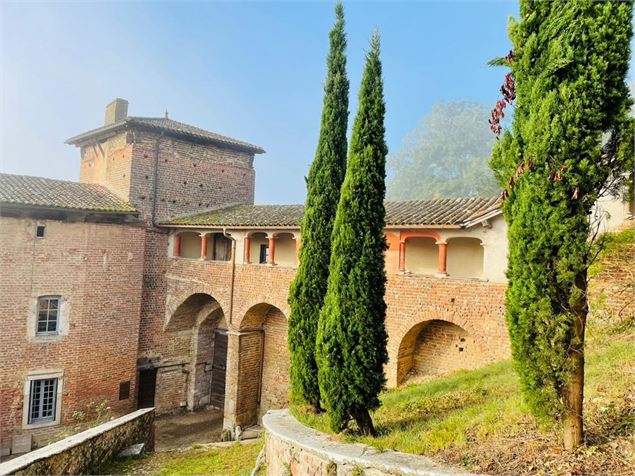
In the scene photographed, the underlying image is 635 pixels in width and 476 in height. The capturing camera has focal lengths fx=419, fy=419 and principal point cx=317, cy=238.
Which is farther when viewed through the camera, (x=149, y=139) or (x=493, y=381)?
(x=149, y=139)

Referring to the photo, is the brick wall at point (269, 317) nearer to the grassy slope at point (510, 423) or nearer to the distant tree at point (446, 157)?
the grassy slope at point (510, 423)

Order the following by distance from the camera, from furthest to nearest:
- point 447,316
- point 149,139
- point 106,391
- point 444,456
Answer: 1. point 149,139
2. point 106,391
3. point 447,316
4. point 444,456

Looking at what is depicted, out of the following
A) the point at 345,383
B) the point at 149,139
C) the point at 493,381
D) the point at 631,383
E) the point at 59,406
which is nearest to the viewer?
the point at 631,383

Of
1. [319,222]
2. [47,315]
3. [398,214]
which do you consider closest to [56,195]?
[47,315]

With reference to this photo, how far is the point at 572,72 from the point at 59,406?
56.0ft

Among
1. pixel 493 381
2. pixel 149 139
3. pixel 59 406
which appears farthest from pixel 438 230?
pixel 59 406

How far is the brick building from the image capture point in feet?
35.8

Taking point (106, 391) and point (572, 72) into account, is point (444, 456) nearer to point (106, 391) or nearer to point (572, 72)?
point (572, 72)

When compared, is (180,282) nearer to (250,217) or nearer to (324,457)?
(250,217)

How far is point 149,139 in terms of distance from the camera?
17.0m

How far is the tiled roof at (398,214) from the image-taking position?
34.0 ft

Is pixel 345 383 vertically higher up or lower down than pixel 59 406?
higher up

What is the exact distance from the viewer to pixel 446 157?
2247 inches

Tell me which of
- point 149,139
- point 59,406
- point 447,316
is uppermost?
point 149,139
